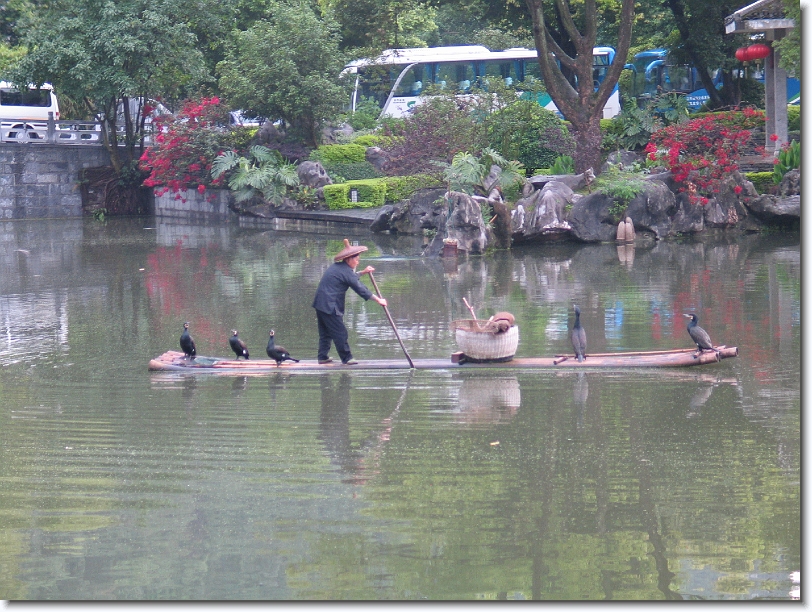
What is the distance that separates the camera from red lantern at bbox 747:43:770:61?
21750 millimetres

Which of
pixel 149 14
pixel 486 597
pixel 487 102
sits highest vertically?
pixel 149 14

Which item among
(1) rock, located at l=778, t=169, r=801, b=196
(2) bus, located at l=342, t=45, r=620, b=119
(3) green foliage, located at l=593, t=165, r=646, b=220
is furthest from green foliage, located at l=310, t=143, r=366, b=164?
(1) rock, located at l=778, t=169, r=801, b=196

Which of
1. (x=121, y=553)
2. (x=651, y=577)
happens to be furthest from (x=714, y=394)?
(x=121, y=553)

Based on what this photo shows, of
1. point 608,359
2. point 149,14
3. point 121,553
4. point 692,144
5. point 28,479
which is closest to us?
point 121,553

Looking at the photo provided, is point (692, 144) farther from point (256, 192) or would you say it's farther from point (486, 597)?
point (486, 597)

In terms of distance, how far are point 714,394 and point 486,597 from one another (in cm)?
431

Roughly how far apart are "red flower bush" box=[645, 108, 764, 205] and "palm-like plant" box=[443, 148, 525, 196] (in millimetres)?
2813

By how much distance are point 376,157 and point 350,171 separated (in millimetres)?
850

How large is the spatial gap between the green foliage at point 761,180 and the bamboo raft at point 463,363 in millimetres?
12774

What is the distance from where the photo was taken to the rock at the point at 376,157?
26333 millimetres

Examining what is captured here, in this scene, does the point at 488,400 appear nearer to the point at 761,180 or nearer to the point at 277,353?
the point at 277,353

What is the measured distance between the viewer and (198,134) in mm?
26672

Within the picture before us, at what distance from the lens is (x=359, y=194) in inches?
974

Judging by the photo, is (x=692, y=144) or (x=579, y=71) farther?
(x=579, y=71)
